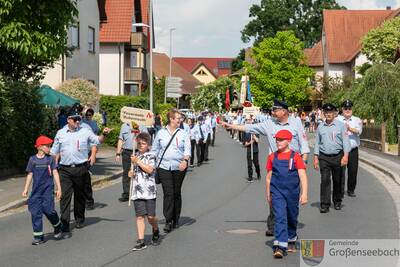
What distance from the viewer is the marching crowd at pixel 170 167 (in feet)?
27.3

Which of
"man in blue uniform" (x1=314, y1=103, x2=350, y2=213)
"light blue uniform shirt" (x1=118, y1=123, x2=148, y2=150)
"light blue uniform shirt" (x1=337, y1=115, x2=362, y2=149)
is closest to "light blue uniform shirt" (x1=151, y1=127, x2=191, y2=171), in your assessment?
"man in blue uniform" (x1=314, y1=103, x2=350, y2=213)

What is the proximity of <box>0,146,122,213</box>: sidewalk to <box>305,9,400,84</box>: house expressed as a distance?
58544 millimetres

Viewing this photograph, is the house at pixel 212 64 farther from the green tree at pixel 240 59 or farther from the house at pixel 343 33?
the house at pixel 343 33

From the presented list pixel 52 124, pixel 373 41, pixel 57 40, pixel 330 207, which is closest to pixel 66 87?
pixel 52 124

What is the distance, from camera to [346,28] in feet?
272

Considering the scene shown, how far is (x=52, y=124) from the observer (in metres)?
20.8

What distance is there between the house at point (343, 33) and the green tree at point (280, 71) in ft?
16.5

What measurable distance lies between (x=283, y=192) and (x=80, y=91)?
2055 cm

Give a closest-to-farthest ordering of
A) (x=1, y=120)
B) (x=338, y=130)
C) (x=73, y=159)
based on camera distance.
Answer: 1. (x=73, y=159)
2. (x=338, y=130)
3. (x=1, y=120)

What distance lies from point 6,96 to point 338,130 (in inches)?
343

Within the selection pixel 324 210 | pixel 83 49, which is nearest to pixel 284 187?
pixel 324 210

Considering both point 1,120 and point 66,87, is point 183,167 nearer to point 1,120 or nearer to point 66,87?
point 1,120

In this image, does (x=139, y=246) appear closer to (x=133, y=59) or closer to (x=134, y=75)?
(x=134, y=75)

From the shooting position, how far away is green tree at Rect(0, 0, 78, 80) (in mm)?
16672
